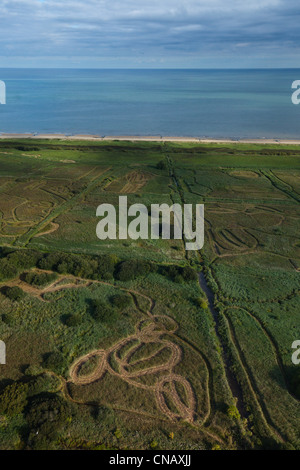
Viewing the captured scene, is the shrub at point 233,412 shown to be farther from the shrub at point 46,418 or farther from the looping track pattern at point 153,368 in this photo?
the shrub at point 46,418

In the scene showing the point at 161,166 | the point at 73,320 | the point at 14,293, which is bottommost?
the point at 73,320

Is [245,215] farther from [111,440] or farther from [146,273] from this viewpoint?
[111,440]

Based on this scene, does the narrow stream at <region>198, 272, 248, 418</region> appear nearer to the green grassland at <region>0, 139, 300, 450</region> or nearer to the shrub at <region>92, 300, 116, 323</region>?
the green grassland at <region>0, 139, 300, 450</region>

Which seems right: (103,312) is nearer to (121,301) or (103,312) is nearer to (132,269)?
(121,301)

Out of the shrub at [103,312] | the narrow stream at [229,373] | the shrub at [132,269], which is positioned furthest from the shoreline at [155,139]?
the shrub at [103,312]

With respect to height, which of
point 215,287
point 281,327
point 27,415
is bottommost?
point 27,415

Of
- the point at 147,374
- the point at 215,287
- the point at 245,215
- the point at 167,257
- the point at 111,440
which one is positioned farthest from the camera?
the point at 245,215

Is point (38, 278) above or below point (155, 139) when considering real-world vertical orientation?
below

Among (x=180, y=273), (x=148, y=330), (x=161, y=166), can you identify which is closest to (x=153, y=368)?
(x=148, y=330)

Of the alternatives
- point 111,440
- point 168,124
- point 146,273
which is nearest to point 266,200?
point 146,273
